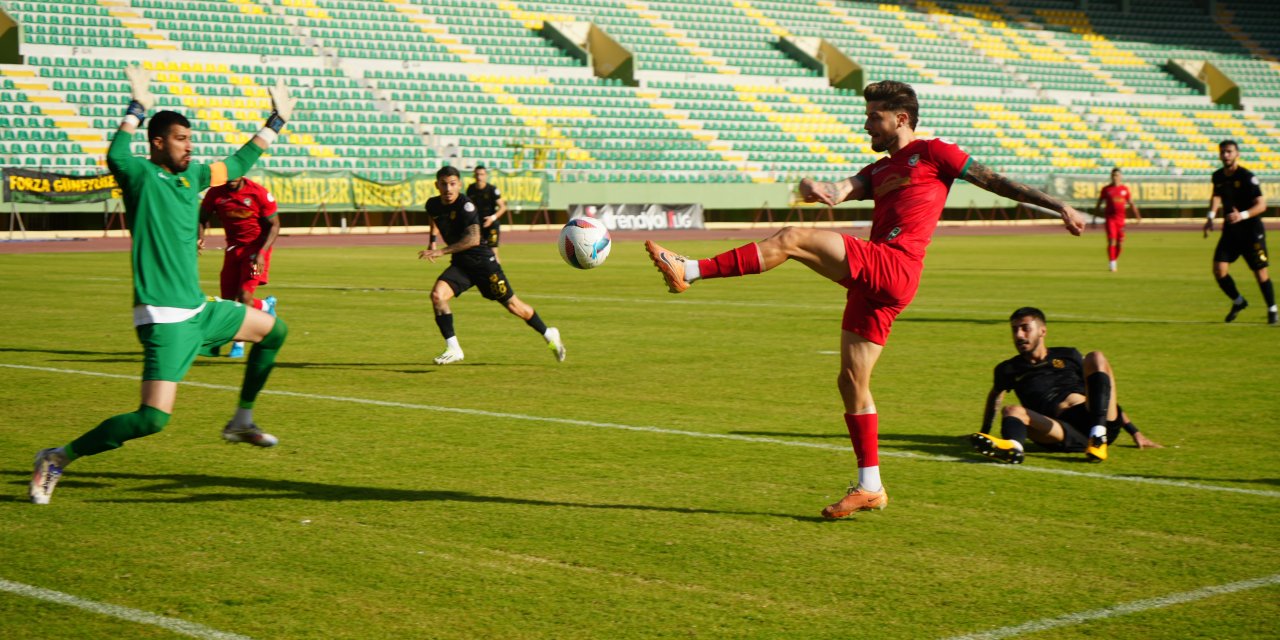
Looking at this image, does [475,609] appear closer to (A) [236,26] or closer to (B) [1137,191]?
(A) [236,26]

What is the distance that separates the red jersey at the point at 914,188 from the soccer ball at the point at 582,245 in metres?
1.70

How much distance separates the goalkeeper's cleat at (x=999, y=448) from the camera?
8.25 m

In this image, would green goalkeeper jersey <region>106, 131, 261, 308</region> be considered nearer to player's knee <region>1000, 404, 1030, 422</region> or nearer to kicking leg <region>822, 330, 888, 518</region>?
kicking leg <region>822, 330, 888, 518</region>

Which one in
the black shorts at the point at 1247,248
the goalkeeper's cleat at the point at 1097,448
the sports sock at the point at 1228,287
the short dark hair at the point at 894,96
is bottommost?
the goalkeeper's cleat at the point at 1097,448

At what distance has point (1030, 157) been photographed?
58.9 meters

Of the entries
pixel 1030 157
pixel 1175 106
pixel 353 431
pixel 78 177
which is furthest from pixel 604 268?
pixel 1175 106

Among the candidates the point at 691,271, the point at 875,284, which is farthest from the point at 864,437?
the point at 691,271

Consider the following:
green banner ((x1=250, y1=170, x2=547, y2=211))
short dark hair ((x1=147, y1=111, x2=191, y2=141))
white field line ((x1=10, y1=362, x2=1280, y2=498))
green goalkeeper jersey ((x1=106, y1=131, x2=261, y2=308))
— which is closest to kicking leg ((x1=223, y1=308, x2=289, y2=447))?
green goalkeeper jersey ((x1=106, y1=131, x2=261, y2=308))

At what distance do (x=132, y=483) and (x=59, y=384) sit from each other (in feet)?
14.4

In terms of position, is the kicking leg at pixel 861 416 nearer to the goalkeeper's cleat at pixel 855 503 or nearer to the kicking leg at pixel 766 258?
the goalkeeper's cleat at pixel 855 503

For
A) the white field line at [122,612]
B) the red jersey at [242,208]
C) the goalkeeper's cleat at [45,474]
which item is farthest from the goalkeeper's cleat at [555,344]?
the white field line at [122,612]

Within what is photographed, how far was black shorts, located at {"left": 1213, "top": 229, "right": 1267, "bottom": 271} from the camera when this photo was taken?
1702 cm

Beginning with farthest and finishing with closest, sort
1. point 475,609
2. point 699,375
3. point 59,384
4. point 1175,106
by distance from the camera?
point 1175,106, point 699,375, point 59,384, point 475,609

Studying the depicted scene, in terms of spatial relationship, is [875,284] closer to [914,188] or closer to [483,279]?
[914,188]
